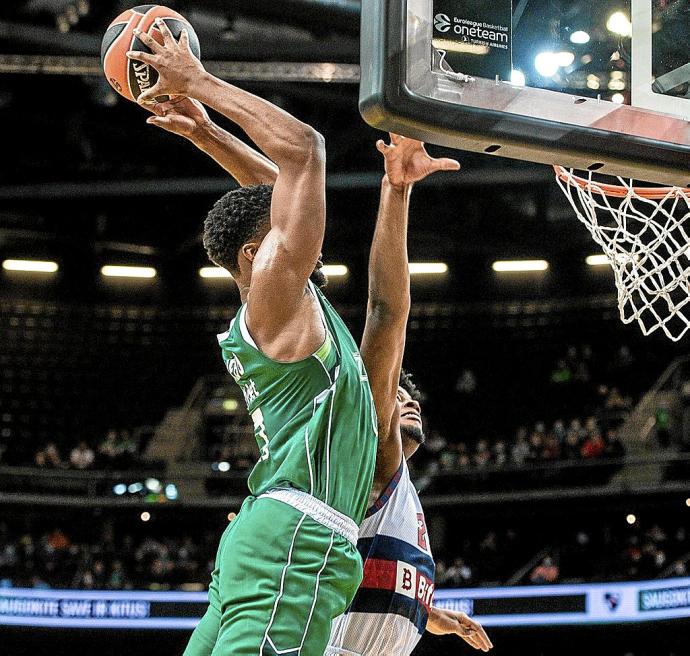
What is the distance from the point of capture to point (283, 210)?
102 inches

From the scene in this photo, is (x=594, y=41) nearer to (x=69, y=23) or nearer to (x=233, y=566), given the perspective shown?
(x=233, y=566)

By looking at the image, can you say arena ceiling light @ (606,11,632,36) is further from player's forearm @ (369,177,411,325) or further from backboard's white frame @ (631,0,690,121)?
player's forearm @ (369,177,411,325)

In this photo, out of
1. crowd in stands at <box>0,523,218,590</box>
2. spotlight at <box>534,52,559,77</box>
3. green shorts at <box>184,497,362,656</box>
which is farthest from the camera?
crowd in stands at <box>0,523,218,590</box>

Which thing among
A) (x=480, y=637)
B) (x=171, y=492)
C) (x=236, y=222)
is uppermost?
(x=236, y=222)

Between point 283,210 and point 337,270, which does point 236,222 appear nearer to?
point 283,210

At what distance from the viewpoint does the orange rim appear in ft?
12.6

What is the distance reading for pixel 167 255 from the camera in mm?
19875

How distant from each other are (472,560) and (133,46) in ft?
42.9

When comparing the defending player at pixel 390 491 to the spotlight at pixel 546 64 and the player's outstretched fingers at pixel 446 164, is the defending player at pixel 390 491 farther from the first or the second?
the spotlight at pixel 546 64

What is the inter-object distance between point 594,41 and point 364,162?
43.7 ft

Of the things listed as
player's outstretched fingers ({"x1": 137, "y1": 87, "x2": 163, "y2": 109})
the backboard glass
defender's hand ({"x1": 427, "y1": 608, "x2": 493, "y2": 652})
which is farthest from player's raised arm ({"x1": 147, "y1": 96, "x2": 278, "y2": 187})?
defender's hand ({"x1": 427, "y1": 608, "x2": 493, "y2": 652})

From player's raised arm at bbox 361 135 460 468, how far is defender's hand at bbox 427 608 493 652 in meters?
0.99

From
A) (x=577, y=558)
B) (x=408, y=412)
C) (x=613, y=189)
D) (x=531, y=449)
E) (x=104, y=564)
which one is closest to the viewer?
(x=408, y=412)

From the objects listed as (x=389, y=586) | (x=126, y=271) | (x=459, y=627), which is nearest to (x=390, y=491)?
(x=389, y=586)
